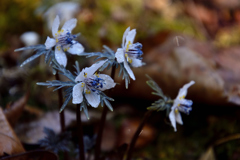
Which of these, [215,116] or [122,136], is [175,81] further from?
[122,136]

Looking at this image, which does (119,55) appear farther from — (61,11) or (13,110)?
(61,11)

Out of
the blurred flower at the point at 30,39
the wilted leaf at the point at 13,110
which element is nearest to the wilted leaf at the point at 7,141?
the wilted leaf at the point at 13,110

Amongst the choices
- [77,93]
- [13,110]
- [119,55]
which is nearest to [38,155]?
[13,110]

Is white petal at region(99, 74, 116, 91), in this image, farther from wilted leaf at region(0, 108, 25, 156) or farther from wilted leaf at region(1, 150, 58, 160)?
wilted leaf at region(0, 108, 25, 156)

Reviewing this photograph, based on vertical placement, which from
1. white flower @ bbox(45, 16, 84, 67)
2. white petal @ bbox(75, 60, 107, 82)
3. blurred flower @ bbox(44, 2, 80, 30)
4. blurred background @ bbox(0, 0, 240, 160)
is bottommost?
blurred background @ bbox(0, 0, 240, 160)

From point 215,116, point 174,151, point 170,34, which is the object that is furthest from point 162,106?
point 170,34

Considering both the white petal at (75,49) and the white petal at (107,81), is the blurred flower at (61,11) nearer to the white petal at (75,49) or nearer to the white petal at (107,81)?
the white petal at (75,49)

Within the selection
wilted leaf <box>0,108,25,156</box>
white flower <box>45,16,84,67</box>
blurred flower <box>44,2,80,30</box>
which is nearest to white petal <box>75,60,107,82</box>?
white flower <box>45,16,84,67</box>
